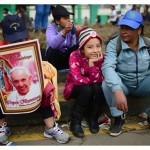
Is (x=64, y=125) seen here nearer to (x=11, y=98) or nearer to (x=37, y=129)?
(x=37, y=129)

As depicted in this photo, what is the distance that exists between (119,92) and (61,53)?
1.12 meters

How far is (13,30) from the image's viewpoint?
117 inches

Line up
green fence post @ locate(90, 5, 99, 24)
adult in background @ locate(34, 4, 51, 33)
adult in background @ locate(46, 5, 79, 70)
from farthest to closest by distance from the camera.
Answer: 1. green fence post @ locate(90, 5, 99, 24)
2. adult in background @ locate(34, 4, 51, 33)
3. adult in background @ locate(46, 5, 79, 70)

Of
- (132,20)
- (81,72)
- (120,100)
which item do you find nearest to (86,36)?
(81,72)

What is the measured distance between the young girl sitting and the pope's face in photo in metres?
0.53

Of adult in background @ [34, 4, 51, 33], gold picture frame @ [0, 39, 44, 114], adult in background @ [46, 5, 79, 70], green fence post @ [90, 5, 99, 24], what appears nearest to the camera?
gold picture frame @ [0, 39, 44, 114]

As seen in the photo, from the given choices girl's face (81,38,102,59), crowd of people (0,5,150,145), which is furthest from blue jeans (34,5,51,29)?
girl's face (81,38,102,59)

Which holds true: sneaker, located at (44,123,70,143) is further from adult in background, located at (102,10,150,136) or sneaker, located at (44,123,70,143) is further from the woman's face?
the woman's face

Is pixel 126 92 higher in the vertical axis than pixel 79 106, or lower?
higher

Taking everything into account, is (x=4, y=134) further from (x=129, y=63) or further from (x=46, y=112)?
(x=129, y=63)

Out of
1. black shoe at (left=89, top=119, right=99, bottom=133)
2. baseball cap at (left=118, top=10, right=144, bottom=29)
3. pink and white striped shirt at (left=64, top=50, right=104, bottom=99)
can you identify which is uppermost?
baseball cap at (left=118, top=10, right=144, bottom=29)

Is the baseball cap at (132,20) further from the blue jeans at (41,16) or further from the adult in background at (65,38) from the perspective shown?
the blue jeans at (41,16)

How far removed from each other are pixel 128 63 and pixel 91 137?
2.74ft

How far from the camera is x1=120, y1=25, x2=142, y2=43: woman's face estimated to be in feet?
10.4
